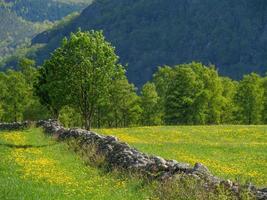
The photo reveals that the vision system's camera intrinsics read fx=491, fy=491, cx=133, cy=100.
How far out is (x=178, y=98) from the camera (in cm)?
11569

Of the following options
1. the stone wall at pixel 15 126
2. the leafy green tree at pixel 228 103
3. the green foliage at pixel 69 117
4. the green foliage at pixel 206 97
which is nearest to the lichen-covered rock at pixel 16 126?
the stone wall at pixel 15 126

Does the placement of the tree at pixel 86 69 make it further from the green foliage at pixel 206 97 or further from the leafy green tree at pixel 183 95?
the leafy green tree at pixel 183 95

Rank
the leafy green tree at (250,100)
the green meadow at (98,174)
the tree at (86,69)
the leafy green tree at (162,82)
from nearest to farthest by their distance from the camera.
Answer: the green meadow at (98,174) < the tree at (86,69) < the leafy green tree at (250,100) < the leafy green tree at (162,82)

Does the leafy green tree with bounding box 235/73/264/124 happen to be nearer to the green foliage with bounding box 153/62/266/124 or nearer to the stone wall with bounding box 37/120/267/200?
the green foliage with bounding box 153/62/266/124

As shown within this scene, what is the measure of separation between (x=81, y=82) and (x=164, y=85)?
82.2m

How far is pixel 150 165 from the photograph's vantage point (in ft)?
80.4

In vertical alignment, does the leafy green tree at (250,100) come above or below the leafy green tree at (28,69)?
below

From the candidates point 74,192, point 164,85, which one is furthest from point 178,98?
point 74,192

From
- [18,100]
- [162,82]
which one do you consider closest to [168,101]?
[162,82]

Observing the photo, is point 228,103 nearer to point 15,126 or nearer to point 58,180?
point 15,126

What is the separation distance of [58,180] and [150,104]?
353 feet

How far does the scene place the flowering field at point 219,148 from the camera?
31.2 meters

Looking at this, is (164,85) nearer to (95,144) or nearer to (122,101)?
(122,101)

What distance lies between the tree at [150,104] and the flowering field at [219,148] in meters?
58.4
